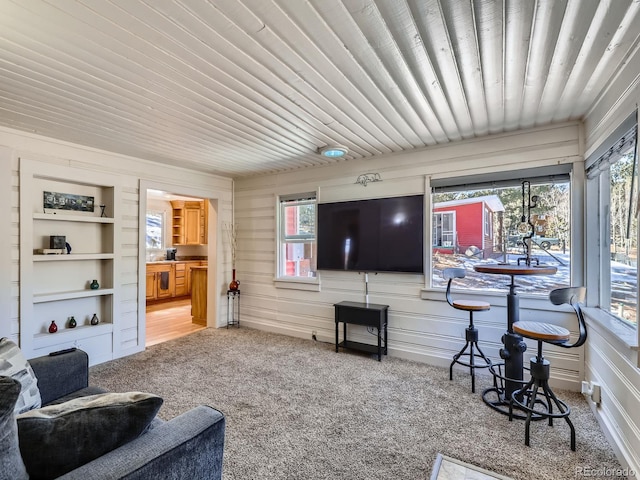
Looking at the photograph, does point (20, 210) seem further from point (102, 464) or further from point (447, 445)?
point (447, 445)

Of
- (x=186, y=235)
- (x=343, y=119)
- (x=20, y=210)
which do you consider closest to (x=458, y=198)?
(x=343, y=119)

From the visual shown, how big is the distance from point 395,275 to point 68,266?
149 inches

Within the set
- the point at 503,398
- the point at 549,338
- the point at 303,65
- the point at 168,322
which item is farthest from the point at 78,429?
the point at 168,322

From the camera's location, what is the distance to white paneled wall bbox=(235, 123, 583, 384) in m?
3.00

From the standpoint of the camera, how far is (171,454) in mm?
1037

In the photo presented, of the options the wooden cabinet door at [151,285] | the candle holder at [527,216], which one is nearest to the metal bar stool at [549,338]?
the candle holder at [527,216]

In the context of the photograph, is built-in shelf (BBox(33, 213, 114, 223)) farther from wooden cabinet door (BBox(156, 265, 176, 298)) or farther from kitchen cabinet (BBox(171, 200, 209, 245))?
kitchen cabinet (BBox(171, 200, 209, 245))

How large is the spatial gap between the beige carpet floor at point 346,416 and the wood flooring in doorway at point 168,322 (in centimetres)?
86

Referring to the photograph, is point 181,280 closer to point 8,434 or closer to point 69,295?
point 69,295

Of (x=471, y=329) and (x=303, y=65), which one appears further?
(x=471, y=329)

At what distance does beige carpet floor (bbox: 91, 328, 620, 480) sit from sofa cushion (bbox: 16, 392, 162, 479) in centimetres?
102

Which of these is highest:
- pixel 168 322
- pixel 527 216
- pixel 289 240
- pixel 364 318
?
pixel 527 216

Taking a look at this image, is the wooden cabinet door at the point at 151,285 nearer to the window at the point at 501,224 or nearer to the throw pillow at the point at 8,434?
the window at the point at 501,224

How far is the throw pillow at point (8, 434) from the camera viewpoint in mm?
823
